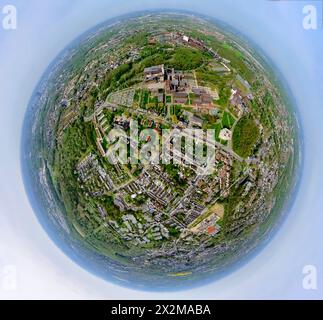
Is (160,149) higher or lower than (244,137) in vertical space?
lower

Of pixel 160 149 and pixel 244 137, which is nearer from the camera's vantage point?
pixel 160 149

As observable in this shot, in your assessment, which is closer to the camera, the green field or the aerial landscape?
the aerial landscape

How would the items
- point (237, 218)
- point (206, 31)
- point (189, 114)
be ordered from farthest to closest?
point (206, 31) < point (237, 218) < point (189, 114)

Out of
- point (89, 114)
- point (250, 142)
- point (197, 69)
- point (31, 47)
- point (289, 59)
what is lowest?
point (250, 142)

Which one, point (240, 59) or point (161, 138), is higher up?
point (240, 59)

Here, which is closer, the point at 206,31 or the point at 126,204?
the point at 126,204

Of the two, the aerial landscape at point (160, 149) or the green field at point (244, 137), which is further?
the green field at point (244, 137)

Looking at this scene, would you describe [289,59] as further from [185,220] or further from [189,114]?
[185,220]

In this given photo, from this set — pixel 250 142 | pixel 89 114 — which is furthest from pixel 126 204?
pixel 250 142
